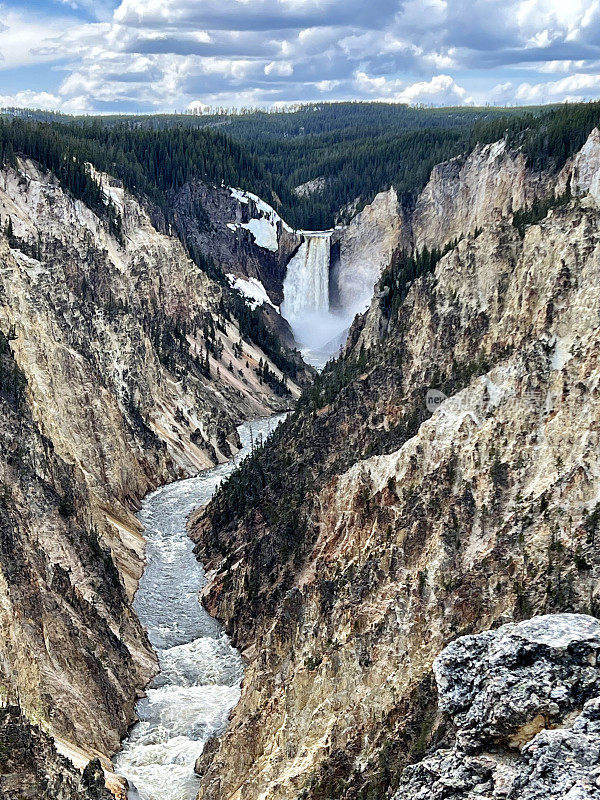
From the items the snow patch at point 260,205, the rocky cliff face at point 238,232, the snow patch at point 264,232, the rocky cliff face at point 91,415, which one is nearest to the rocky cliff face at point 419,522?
the rocky cliff face at point 91,415

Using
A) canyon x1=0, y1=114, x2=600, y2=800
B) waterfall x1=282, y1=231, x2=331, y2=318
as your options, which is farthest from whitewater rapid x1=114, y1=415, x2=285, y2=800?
waterfall x1=282, y1=231, x2=331, y2=318

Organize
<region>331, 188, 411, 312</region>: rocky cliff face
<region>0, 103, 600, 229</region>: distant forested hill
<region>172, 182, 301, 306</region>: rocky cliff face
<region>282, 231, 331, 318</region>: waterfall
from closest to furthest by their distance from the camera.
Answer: <region>0, 103, 600, 229</region>: distant forested hill < <region>331, 188, 411, 312</region>: rocky cliff face < <region>172, 182, 301, 306</region>: rocky cliff face < <region>282, 231, 331, 318</region>: waterfall

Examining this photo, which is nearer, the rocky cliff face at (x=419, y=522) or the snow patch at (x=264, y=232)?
the rocky cliff face at (x=419, y=522)

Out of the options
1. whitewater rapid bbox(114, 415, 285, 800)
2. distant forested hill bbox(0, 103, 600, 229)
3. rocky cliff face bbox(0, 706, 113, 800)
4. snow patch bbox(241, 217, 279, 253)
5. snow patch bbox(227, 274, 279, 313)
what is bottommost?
whitewater rapid bbox(114, 415, 285, 800)

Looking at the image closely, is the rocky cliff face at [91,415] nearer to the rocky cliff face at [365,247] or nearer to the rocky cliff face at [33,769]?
the rocky cliff face at [33,769]

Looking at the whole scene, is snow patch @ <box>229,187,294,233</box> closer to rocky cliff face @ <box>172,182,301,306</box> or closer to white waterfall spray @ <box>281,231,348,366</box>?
rocky cliff face @ <box>172,182,301,306</box>

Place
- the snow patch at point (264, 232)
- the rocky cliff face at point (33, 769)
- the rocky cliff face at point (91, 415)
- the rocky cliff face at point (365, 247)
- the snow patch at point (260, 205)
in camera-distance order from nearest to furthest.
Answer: the rocky cliff face at point (33, 769) < the rocky cliff face at point (91, 415) < the rocky cliff face at point (365, 247) < the snow patch at point (264, 232) < the snow patch at point (260, 205)

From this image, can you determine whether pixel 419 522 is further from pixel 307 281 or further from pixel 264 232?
pixel 264 232

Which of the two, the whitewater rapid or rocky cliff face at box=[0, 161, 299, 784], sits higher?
rocky cliff face at box=[0, 161, 299, 784]
